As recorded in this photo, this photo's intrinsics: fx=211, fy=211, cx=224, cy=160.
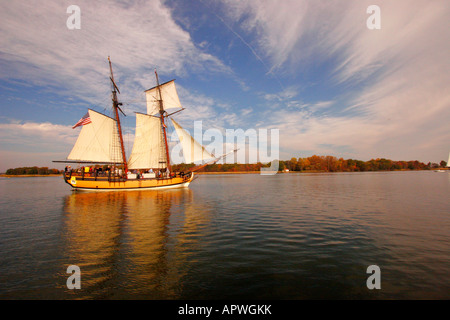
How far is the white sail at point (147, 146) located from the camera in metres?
52.2

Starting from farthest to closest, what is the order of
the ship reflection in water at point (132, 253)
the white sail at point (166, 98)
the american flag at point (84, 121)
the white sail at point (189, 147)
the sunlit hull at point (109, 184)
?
the white sail at point (166, 98) → the white sail at point (189, 147) → the sunlit hull at point (109, 184) → the american flag at point (84, 121) → the ship reflection in water at point (132, 253)

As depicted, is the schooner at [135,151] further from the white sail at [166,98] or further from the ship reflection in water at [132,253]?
the ship reflection in water at [132,253]

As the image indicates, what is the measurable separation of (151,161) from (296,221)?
4468cm

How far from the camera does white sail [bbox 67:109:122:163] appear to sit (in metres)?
45.9

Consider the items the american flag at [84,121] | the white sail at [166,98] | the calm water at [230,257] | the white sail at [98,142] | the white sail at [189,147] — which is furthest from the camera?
the white sail at [166,98]

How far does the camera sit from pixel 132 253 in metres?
9.75

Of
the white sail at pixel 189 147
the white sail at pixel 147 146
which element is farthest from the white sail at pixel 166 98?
the white sail at pixel 189 147

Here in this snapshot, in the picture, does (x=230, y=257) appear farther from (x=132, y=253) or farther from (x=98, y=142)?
(x=98, y=142)

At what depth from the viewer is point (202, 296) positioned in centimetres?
632

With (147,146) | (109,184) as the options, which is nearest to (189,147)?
(147,146)

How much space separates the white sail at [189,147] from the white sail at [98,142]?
49.9 ft

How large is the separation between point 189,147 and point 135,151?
1320cm

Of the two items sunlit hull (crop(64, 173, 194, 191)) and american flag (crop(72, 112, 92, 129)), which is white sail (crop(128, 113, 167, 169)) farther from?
american flag (crop(72, 112, 92, 129))
